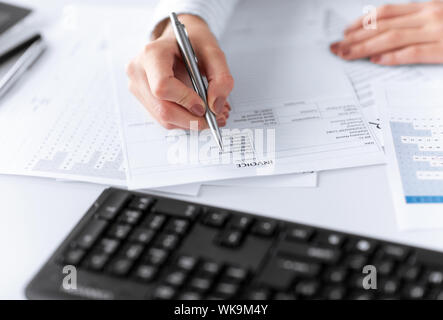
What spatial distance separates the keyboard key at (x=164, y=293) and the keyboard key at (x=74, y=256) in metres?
0.07

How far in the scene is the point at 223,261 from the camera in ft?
1.40

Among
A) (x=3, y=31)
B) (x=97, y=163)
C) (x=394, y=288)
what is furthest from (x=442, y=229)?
(x=3, y=31)

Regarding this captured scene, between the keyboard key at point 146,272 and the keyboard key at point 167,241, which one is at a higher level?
the keyboard key at point 167,241

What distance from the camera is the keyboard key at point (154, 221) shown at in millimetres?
453

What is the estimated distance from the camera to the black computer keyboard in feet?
1.32

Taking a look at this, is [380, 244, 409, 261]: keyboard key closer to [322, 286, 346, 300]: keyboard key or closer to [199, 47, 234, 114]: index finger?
[322, 286, 346, 300]: keyboard key

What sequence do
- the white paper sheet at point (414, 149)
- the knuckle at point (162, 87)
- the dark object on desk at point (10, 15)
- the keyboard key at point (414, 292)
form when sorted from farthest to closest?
the dark object on desk at point (10, 15) < the knuckle at point (162, 87) < the white paper sheet at point (414, 149) < the keyboard key at point (414, 292)

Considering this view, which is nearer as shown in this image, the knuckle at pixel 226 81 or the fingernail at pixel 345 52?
the knuckle at pixel 226 81

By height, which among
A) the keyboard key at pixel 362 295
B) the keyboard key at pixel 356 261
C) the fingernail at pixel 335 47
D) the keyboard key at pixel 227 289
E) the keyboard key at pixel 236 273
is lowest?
the keyboard key at pixel 362 295

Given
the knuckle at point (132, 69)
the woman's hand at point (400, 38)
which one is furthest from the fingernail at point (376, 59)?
the knuckle at point (132, 69)

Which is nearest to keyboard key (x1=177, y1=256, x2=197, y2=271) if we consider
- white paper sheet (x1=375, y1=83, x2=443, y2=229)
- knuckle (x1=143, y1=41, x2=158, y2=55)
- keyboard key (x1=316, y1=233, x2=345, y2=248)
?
keyboard key (x1=316, y1=233, x2=345, y2=248)

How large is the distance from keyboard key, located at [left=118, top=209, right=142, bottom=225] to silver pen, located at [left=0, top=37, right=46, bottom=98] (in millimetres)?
369

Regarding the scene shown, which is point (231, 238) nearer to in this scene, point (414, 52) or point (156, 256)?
point (156, 256)

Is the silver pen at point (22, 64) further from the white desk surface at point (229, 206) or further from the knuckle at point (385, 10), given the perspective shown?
the knuckle at point (385, 10)
